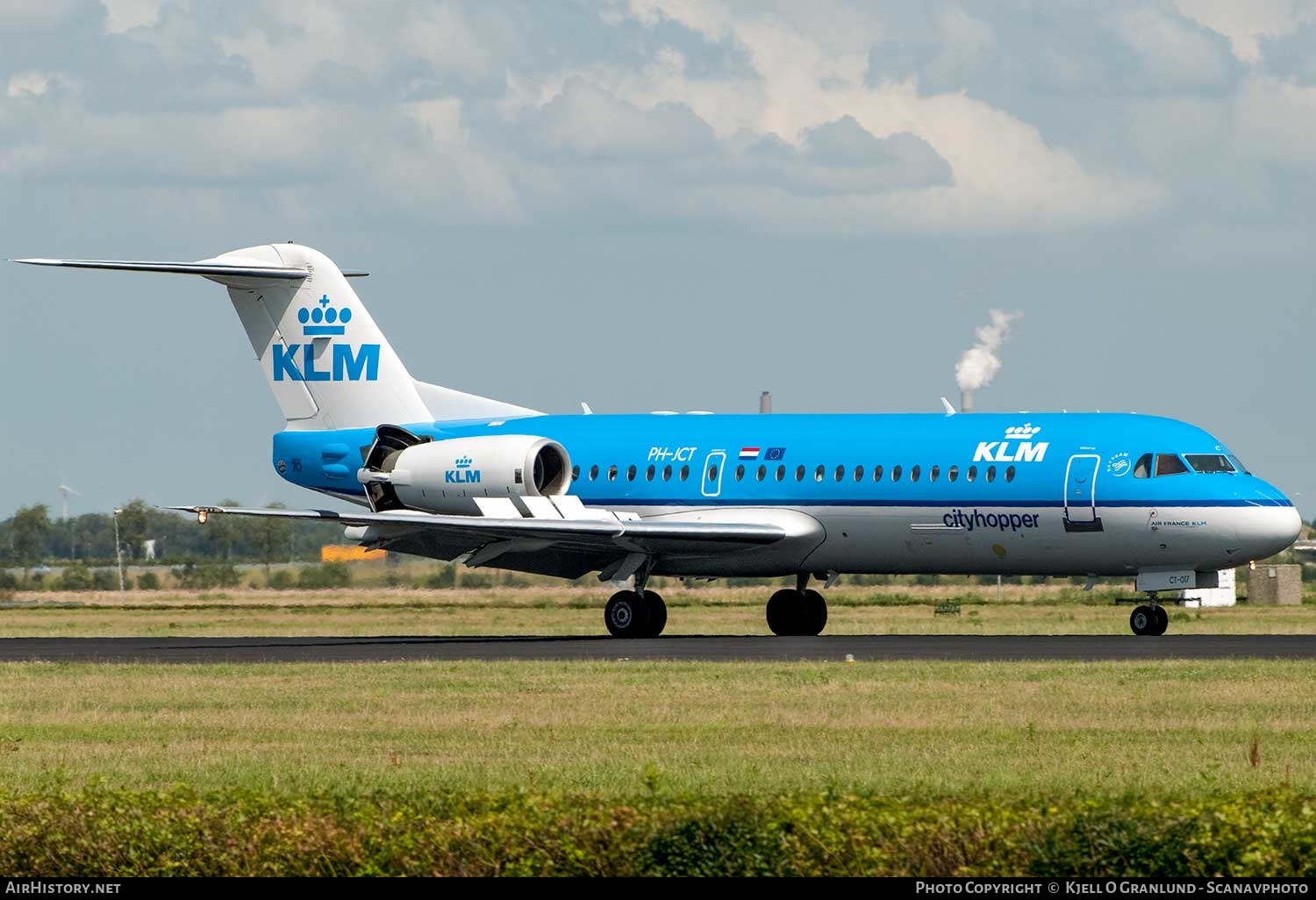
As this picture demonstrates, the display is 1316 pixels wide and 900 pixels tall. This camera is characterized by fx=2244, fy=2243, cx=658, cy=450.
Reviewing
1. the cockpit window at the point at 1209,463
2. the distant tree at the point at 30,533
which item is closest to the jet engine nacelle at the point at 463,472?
the cockpit window at the point at 1209,463

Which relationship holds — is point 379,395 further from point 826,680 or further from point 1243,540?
point 826,680

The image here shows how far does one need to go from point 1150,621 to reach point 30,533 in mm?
58885

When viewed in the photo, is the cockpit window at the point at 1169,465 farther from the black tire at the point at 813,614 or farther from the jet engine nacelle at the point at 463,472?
the jet engine nacelle at the point at 463,472

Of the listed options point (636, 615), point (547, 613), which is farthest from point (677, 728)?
point (547, 613)

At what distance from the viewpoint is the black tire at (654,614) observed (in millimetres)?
40625

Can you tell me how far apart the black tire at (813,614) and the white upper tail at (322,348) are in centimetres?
734

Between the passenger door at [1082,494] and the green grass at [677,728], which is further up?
the passenger door at [1082,494]

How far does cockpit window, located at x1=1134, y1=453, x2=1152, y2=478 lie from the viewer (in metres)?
36.8

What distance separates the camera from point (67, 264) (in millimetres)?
41562

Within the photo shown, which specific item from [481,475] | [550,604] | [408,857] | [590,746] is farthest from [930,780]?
[550,604]

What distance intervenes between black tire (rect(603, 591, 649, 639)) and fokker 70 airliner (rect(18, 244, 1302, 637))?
Answer: 0.04 m

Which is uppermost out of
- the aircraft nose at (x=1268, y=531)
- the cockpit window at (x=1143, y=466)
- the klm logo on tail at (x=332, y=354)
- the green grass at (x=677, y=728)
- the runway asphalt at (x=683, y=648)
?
the klm logo on tail at (x=332, y=354)

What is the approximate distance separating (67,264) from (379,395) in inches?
272

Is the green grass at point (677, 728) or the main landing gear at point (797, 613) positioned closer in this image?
the green grass at point (677, 728)
